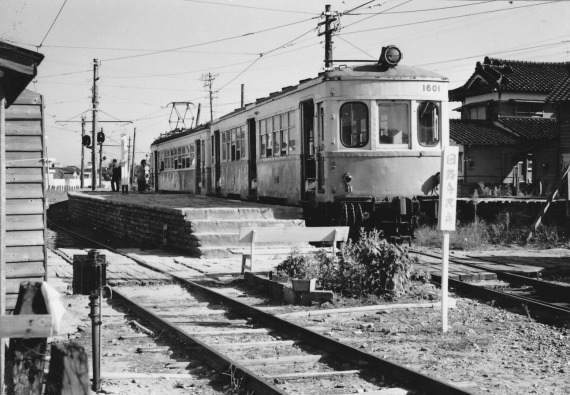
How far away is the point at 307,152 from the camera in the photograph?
51.6ft

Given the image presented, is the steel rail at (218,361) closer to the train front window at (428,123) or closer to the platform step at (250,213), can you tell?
the platform step at (250,213)

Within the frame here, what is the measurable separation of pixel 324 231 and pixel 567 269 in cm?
395

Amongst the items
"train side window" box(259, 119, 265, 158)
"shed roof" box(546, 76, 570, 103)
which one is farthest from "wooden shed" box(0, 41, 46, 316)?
"shed roof" box(546, 76, 570, 103)

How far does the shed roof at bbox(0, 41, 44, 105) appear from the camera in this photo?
13.2 ft

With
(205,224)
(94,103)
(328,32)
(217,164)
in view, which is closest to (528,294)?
(205,224)

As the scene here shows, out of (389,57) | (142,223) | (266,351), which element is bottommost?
(266,351)

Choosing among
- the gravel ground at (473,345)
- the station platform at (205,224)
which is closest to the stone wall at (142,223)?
the station platform at (205,224)

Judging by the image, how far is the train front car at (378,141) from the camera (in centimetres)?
1473

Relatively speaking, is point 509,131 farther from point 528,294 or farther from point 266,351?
point 266,351

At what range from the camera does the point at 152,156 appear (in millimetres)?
37469

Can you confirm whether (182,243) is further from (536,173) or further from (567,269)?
(536,173)

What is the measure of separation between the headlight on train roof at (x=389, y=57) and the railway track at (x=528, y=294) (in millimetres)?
5031

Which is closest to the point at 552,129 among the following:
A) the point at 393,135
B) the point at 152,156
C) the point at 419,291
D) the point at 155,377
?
the point at 152,156

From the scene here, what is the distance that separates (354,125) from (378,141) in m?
0.56
